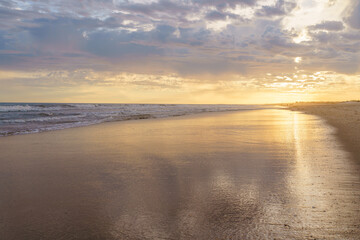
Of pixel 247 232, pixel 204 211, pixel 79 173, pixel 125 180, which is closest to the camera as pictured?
pixel 247 232

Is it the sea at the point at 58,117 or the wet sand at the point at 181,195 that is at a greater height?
the sea at the point at 58,117

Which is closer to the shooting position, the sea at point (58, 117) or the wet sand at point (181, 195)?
the wet sand at point (181, 195)

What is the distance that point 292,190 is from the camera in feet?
16.1

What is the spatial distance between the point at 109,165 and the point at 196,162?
7.62 ft

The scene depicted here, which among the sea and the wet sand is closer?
the wet sand

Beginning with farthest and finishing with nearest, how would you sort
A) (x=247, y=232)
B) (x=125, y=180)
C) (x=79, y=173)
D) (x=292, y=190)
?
(x=79, y=173), (x=125, y=180), (x=292, y=190), (x=247, y=232)

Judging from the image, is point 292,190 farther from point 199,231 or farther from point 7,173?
point 7,173

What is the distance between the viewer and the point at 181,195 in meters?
4.71

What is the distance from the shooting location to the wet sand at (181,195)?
3.56 metres

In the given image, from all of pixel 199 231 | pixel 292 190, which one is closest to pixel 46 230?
pixel 199 231

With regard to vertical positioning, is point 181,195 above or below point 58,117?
below

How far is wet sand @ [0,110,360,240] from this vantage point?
11.7 ft

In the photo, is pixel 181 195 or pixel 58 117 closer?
pixel 181 195

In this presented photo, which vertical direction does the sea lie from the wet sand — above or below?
above
